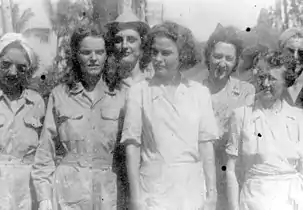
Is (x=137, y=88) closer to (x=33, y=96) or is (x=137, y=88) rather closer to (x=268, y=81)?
(x=33, y=96)

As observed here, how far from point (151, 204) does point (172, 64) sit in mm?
582

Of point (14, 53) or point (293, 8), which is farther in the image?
point (293, 8)

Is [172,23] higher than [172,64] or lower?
higher

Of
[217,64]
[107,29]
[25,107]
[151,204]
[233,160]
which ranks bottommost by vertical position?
[151,204]

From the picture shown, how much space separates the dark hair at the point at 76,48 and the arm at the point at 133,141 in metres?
0.27

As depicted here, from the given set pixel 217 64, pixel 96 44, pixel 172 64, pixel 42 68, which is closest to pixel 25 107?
pixel 42 68

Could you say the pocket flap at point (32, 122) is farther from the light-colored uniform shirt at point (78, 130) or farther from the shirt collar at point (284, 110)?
the shirt collar at point (284, 110)

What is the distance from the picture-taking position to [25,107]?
7.49ft

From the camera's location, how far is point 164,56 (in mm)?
2234

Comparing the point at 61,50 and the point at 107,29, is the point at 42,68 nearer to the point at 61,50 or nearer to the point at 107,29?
the point at 61,50

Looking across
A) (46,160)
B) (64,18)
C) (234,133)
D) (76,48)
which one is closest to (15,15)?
(64,18)

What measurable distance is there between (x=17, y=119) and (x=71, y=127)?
23 cm

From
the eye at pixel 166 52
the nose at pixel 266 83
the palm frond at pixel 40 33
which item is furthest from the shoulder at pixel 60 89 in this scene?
the nose at pixel 266 83

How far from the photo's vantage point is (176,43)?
224 cm
